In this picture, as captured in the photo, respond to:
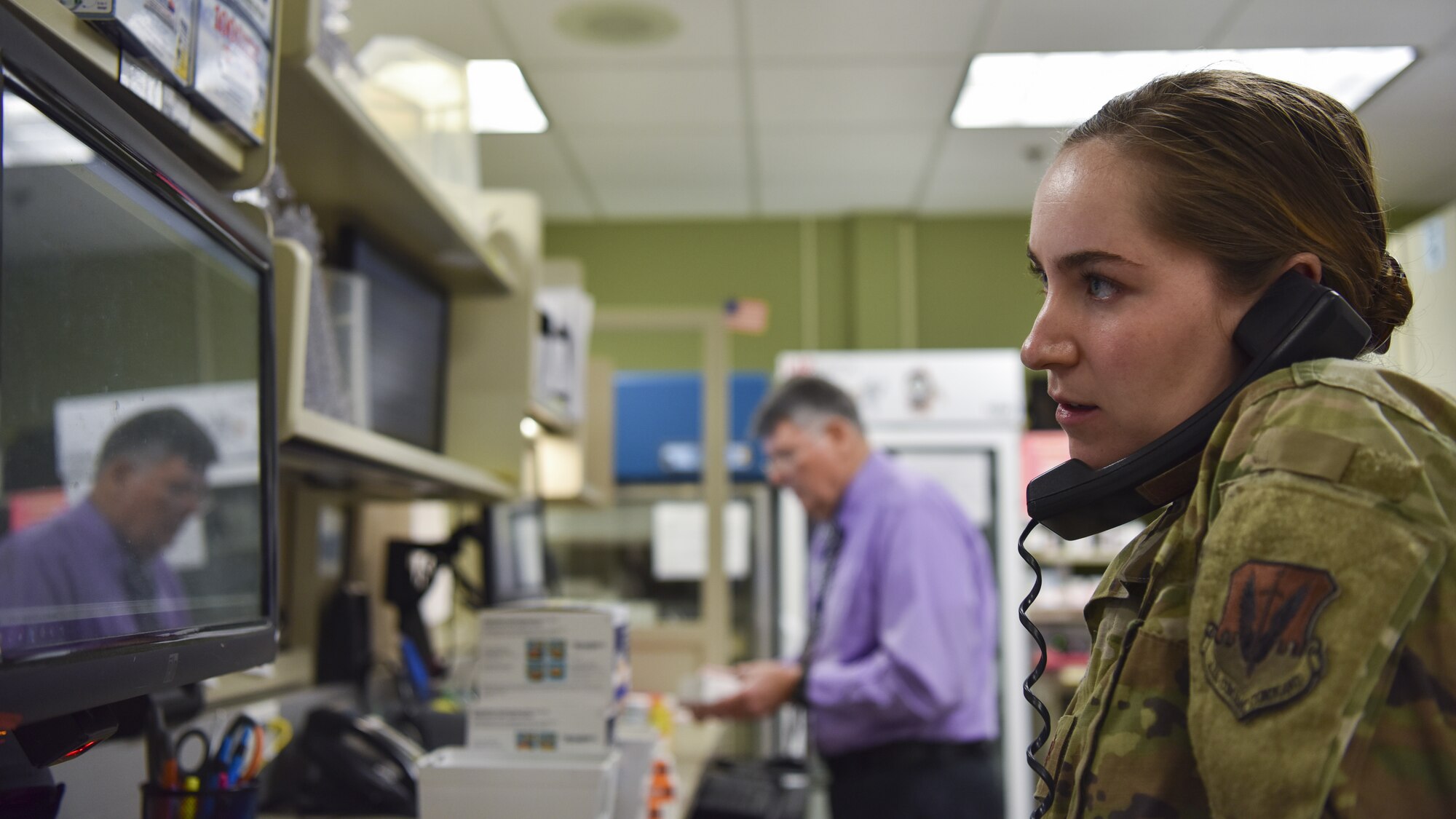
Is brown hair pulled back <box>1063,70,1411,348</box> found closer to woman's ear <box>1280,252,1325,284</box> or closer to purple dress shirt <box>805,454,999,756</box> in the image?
woman's ear <box>1280,252,1325,284</box>

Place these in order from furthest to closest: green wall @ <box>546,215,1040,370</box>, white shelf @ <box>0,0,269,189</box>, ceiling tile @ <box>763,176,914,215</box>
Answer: green wall @ <box>546,215,1040,370</box>
ceiling tile @ <box>763,176,914,215</box>
white shelf @ <box>0,0,269,189</box>

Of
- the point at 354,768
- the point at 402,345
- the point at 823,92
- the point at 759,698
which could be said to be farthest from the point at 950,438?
the point at 354,768

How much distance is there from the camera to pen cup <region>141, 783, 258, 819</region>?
2.87 ft

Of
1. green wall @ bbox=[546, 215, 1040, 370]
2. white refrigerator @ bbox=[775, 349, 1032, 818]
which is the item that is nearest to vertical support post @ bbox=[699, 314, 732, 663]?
white refrigerator @ bbox=[775, 349, 1032, 818]

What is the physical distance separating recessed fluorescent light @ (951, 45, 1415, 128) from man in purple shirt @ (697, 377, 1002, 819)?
1.51m

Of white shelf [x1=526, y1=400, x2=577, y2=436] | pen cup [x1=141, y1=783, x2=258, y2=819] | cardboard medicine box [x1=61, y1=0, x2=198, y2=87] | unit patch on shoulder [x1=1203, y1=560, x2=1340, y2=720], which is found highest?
cardboard medicine box [x1=61, y1=0, x2=198, y2=87]

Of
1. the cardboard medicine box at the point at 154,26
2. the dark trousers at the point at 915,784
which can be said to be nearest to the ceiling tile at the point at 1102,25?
the dark trousers at the point at 915,784

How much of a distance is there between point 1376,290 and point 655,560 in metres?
3.63

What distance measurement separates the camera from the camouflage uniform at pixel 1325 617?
0.43 meters

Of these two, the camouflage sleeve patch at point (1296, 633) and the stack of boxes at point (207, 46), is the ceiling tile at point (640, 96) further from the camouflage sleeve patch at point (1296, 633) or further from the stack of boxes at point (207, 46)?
the camouflage sleeve patch at point (1296, 633)

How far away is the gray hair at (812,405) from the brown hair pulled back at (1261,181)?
197 cm

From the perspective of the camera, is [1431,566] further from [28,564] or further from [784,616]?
[784,616]

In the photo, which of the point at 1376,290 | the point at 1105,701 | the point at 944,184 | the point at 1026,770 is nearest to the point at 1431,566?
the point at 1105,701

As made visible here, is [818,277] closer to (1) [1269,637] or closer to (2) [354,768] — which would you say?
(2) [354,768]
